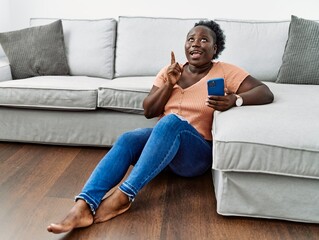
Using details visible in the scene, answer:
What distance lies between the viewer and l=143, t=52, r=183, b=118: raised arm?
1762mm

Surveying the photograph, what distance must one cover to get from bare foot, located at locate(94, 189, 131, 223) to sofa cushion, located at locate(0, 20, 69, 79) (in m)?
1.44

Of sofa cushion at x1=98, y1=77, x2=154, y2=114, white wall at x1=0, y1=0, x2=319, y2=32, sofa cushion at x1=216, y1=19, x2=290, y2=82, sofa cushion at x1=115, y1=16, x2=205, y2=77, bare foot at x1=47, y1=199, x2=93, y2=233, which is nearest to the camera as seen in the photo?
bare foot at x1=47, y1=199, x2=93, y2=233

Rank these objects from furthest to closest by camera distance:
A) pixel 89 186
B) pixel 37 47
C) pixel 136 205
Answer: pixel 37 47 → pixel 136 205 → pixel 89 186

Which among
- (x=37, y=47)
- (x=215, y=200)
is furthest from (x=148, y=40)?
(x=215, y=200)

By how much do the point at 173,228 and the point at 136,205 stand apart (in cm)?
24

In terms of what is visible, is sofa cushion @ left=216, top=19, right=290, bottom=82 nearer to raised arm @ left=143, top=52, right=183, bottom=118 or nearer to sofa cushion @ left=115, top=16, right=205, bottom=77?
sofa cushion @ left=115, top=16, right=205, bottom=77

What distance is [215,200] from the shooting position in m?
1.75

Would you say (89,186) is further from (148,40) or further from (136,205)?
(148,40)

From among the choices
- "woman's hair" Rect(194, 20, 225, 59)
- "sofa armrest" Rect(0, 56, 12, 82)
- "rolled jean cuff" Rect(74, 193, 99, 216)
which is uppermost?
"woman's hair" Rect(194, 20, 225, 59)

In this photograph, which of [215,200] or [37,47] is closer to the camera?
[215,200]

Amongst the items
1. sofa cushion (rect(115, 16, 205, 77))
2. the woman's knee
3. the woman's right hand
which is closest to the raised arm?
the woman's right hand

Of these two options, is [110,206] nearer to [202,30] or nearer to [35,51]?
[202,30]

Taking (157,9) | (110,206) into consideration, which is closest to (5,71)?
(157,9)

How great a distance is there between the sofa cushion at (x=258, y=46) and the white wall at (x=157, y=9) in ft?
1.28
